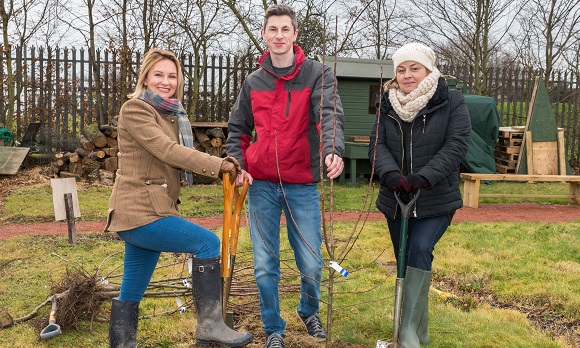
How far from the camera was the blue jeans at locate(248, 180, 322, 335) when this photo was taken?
12.0 ft

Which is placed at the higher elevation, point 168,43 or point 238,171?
point 168,43

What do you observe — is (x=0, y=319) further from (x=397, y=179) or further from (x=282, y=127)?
(x=397, y=179)

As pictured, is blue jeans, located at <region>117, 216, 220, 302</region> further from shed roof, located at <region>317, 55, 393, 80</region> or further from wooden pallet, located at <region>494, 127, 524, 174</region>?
wooden pallet, located at <region>494, 127, 524, 174</region>

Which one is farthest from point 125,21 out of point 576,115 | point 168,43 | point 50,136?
point 576,115

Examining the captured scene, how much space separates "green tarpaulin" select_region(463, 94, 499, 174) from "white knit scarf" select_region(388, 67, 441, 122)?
1013 cm

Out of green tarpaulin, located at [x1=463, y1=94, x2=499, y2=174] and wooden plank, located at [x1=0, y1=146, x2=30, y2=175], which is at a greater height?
green tarpaulin, located at [x1=463, y1=94, x2=499, y2=174]

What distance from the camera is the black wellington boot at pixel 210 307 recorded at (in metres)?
3.15

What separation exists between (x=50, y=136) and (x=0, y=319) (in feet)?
34.1

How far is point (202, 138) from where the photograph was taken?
43.4ft

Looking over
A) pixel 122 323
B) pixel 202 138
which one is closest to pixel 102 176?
pixel 202 138

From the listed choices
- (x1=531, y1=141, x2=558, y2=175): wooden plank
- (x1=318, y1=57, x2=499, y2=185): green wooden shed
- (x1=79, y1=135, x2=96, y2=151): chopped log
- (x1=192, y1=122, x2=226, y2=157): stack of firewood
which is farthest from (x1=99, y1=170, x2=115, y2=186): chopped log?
(x1=531, y1=141, x2=558, y2=175): wooden plank

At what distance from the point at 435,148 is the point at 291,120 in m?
0.82

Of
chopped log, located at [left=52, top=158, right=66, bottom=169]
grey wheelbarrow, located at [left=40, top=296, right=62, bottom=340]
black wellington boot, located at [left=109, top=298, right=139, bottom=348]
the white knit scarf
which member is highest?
the white knit scarf

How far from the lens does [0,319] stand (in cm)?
426
